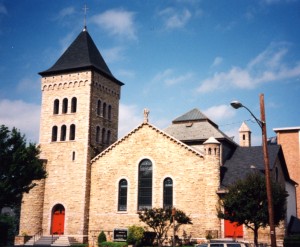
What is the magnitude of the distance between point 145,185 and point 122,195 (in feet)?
8.54

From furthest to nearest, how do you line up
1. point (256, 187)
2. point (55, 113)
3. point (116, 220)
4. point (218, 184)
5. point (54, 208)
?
1. point (55, 113)
2. point (54, 208)
3. point (116, 220)
4. point (218, 184)
5. point (256, 187)

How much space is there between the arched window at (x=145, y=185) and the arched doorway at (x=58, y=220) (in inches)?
326

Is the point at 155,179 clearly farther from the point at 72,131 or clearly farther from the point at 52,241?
the point at 52,241

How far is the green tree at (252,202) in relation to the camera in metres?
27.6

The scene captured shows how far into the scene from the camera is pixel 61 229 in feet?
132

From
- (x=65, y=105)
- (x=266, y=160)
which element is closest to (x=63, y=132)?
(x=65, y=105)

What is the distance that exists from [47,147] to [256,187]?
23467 mm

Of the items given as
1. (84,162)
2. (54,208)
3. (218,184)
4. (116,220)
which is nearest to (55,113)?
(84,162)

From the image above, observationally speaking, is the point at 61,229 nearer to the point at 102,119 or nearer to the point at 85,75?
the point at 102,119

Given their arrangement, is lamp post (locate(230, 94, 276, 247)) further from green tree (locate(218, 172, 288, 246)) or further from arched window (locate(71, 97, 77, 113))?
arched window (locate(71, 97, 77, 113))

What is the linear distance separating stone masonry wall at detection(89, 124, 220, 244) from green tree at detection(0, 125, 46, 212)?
27.2 ft

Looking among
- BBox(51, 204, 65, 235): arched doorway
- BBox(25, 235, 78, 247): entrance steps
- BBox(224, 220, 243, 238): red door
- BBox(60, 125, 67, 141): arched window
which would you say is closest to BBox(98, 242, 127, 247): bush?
BBox(25, 235, 78, 247): entrance steps

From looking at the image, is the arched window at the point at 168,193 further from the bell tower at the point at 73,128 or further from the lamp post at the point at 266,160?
the lamp post at the point at 266,160

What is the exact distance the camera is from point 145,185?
38.4m
